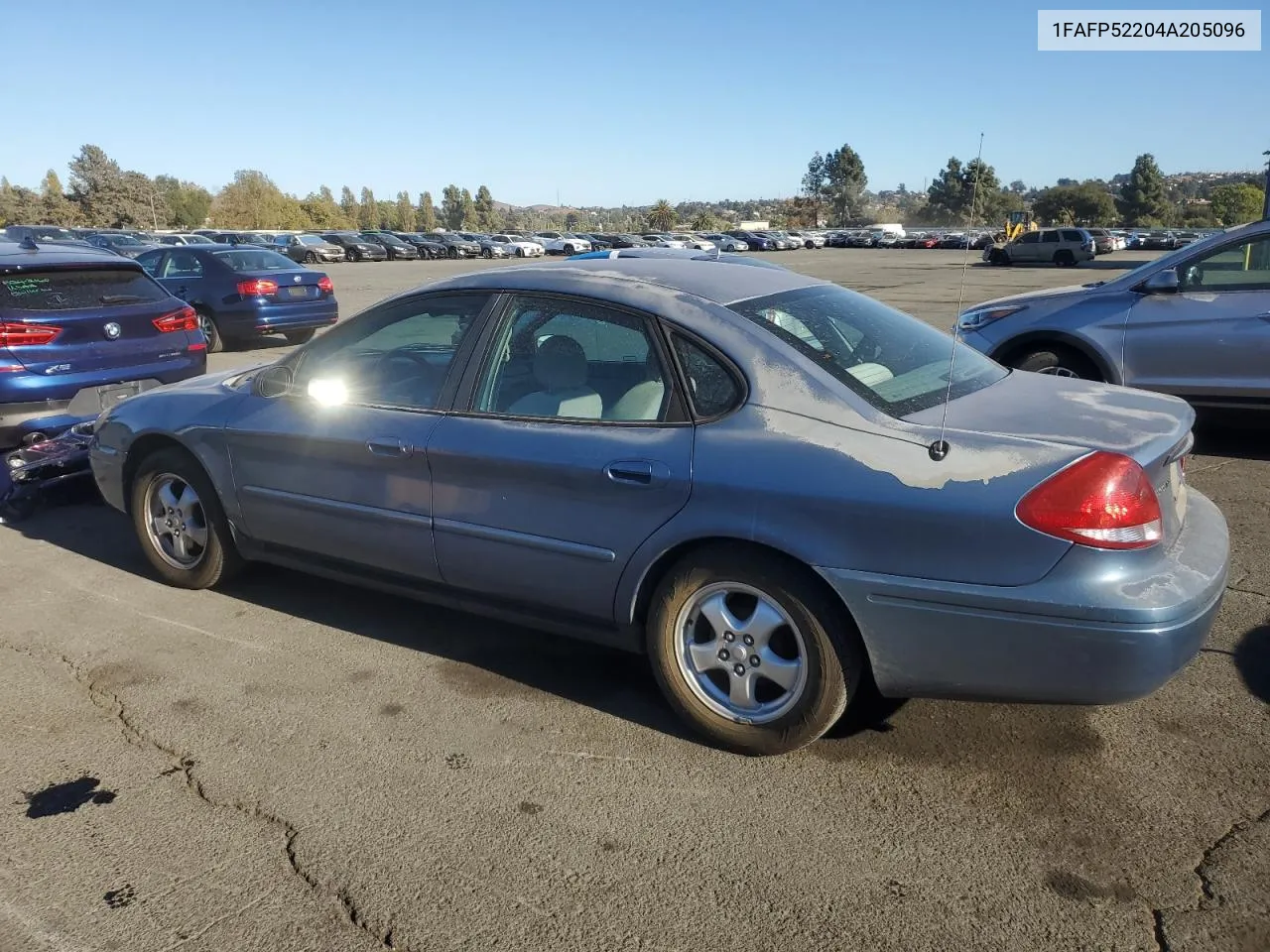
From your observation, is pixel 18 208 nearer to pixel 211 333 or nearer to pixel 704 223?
pixel 704 223

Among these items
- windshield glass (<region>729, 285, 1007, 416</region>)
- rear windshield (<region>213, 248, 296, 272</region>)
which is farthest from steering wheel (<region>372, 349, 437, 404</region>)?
rear windshield (<region>213, 248, 296, 272</region>)

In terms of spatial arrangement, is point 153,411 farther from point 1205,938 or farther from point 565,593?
point 1205,938

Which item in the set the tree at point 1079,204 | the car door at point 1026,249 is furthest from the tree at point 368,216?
the car door at point 1026,249

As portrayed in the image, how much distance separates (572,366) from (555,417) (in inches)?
9.4

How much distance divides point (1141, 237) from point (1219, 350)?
6225 cm

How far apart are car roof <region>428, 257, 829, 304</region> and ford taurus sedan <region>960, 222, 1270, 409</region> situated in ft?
12.3

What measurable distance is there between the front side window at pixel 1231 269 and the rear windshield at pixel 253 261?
1108 centimetres

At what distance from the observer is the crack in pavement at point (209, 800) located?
8.34 feet

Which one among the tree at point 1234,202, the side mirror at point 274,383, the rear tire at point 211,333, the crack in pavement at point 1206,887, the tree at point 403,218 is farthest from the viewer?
the tree at point 403,218

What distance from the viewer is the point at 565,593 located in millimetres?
3521

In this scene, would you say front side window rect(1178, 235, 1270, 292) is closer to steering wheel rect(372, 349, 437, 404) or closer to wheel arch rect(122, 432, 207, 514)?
steering wheel rect(372, 349, 437, 404)

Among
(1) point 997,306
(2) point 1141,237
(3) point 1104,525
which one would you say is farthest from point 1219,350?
(2) point 1141,237

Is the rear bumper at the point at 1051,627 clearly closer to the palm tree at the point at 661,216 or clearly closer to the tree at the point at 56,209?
the tree at the point at 56,209

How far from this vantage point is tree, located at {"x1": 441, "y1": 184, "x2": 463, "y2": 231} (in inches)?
5733
